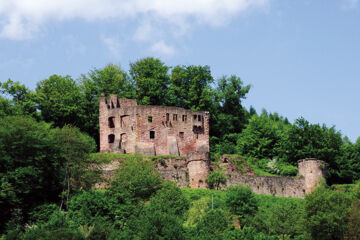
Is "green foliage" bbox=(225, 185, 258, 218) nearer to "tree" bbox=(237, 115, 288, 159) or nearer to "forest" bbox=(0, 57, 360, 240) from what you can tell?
"forest" bbox=(0, 57, 360, 240)

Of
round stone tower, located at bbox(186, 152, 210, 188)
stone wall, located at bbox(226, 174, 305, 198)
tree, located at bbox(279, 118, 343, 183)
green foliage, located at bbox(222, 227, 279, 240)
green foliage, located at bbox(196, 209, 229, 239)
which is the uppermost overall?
tree, located at bbox(279, 118, 343, 183)

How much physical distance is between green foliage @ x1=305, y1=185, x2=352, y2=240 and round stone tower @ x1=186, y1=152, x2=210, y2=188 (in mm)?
14917

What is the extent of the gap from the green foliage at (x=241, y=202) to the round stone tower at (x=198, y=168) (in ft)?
26.4

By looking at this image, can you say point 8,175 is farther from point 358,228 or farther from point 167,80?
point 167,80

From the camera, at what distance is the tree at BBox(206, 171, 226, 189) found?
67.0 metres

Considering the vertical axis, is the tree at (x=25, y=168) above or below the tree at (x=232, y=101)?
below

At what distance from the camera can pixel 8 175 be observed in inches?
2176

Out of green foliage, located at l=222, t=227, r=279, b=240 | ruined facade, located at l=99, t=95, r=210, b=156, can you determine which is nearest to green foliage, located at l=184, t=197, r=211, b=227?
green foliage, located at l=222, t=227, r=279, b=240

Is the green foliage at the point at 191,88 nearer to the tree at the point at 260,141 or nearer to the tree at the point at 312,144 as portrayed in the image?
the tree at the point at 260,141

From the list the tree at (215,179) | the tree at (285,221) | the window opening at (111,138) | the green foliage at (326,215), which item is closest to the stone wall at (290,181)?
the tree at (215,179)

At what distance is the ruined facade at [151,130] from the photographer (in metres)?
76.6

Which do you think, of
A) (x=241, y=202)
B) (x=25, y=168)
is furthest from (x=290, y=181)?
(x=25, y=168)

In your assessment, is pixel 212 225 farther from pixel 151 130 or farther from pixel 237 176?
pixel 151 130

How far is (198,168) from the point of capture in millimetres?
67875
